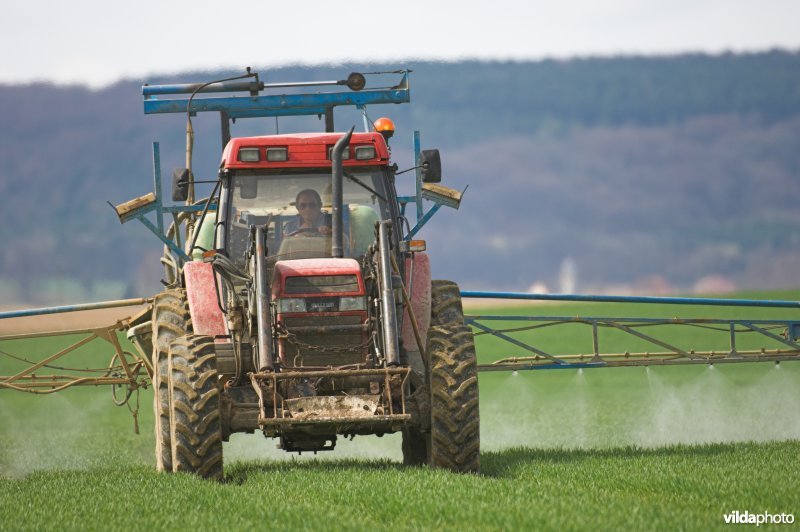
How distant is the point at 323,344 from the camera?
12.9 meters

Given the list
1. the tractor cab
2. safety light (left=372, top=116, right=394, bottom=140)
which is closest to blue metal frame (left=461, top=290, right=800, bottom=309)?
safety light (left=372, top=116, right=394, bottom=140)

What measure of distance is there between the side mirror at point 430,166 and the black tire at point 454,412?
1908mm

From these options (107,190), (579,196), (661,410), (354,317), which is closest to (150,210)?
(354,317)

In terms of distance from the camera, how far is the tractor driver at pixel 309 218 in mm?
13578

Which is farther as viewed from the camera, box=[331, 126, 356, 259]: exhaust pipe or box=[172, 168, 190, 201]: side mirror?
box=[172, 168, 190, 201]: side mirror

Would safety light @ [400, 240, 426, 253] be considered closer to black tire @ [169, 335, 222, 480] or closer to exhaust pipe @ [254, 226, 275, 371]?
exhaust pipe @ [254, 226, 275, 371]

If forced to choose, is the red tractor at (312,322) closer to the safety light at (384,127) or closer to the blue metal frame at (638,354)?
the safety light at (384,127)

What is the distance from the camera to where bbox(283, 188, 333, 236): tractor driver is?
44.5ft

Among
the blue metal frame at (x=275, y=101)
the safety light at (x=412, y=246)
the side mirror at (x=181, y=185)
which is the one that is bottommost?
the safety light at (x=412, y=246)

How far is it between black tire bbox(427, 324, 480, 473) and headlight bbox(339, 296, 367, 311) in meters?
0.76

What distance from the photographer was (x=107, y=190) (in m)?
100

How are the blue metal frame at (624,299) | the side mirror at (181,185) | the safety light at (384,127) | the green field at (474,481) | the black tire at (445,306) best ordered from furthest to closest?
the blue metal frame at (624,299)
the safety light at (384,127)
the side mirror at (181,185)
the black tire at (445,306)
the green field at (474,481)

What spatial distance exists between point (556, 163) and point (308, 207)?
118 m

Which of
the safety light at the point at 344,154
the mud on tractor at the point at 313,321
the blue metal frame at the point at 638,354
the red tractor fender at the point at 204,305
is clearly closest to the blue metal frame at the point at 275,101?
the mud on tractor at the point at 313,321
